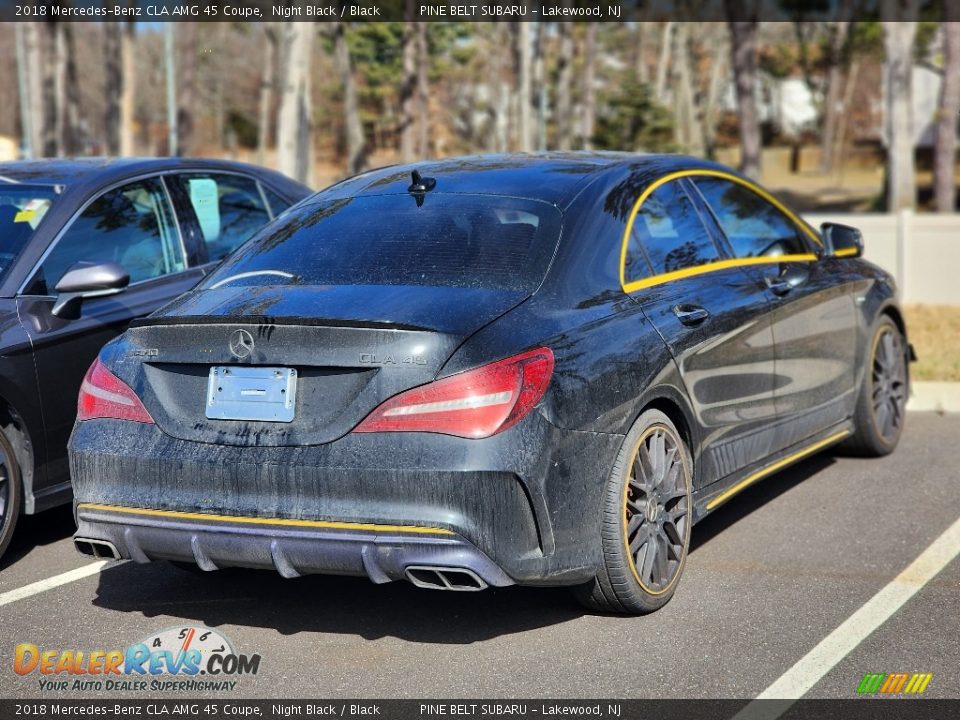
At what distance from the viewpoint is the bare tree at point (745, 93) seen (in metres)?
27.6

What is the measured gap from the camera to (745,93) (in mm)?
28469

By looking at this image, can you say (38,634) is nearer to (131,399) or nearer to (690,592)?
(131,399)

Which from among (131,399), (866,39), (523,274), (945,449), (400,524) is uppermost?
(866,39)

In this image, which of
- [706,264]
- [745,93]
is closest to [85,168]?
[706,264]

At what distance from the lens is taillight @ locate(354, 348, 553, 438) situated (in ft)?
13.9

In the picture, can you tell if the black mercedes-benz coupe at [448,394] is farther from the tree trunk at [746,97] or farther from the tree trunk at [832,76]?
the tree trunk at [832,76]

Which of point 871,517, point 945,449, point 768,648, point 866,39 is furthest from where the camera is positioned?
point 866,39

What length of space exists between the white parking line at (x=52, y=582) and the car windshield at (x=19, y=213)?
1438 mm

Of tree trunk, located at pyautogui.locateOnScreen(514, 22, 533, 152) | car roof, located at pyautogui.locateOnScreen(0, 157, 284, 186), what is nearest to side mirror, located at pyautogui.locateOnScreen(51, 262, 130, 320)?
car roof, located at pyautogui.locateOnScreen(0, 157, 284, 186)

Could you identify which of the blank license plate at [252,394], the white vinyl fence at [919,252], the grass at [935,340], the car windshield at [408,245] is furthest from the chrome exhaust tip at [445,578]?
the white vinyl fence at [919,252]

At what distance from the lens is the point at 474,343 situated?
4.31 meters

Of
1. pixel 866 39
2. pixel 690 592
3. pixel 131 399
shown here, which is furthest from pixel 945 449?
pixel 866 39

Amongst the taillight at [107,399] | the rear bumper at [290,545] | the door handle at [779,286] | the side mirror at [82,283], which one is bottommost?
the rear bumper at [290,545]

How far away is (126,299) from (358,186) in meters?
1.44
